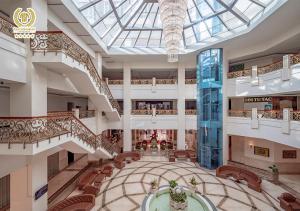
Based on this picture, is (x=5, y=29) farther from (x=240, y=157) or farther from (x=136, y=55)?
(x=240, y=157)

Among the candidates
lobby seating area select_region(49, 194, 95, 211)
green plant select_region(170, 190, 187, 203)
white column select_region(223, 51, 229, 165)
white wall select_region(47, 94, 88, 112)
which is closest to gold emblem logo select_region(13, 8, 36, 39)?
lobby seating area select_region(49, 194, 95, 211)

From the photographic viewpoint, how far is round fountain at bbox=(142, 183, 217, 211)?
885 centimetres

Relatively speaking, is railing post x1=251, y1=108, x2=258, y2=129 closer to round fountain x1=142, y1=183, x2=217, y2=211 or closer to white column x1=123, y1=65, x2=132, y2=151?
round fountain x1=142, y1=183, x2=217, y2=211

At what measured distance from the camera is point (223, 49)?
1563 centimetres

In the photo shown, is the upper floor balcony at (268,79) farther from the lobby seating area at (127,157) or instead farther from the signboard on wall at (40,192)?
the signboard on wall at (40,192)

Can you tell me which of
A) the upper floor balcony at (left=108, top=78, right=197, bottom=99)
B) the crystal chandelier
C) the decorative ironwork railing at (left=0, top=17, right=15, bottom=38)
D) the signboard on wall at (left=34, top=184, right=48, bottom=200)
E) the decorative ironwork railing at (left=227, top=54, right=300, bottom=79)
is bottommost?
the signboard on wall at (left=34, top=184, right=48, bottom=200)

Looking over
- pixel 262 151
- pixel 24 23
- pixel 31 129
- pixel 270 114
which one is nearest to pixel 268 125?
pixel 270 114

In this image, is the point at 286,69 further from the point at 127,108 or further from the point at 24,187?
the point at 24,187

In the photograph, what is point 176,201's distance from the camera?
8.84m

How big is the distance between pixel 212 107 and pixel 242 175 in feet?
17.4

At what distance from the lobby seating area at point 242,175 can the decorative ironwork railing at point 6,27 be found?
13715 mm

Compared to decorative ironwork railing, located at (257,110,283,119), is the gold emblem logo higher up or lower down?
higher up

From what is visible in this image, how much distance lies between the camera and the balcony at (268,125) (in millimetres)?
10039

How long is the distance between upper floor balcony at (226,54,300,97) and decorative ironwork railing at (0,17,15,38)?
39.5ft
